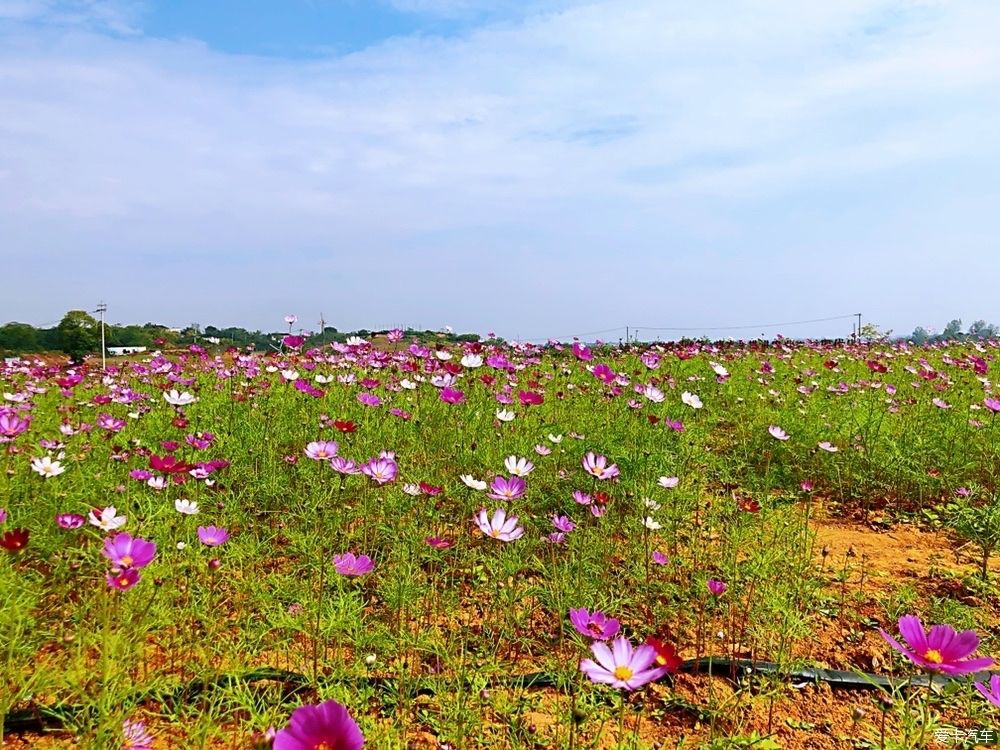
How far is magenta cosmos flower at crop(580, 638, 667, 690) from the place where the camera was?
3.31 ft

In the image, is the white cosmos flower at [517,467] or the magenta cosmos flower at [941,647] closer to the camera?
the magenta cosmos flower at [941,647]

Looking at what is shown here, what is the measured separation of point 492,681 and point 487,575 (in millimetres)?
683

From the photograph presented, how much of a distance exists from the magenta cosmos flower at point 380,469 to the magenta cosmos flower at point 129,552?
0.82 meters

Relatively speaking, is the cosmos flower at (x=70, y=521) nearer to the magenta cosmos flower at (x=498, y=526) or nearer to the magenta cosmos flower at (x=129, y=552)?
the magenta cosmos flower at (x=129, y=552)

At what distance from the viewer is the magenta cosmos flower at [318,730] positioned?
0.72m

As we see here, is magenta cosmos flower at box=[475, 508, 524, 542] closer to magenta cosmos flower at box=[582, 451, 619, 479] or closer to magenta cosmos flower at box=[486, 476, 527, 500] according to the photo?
magenta cosmos flower at box=[486, 476, 527, 500]

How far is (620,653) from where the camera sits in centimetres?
112

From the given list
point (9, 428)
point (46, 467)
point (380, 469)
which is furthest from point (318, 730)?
point (9, 428)

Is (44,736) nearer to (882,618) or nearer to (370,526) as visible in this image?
(370,526)

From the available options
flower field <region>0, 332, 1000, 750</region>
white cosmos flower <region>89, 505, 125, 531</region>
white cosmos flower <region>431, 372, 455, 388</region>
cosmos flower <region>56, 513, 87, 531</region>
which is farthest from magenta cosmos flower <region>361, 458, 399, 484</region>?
white cosmos flower <region>431, 372, 455, 388</region>

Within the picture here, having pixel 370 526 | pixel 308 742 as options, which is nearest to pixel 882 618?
pixel 370 526

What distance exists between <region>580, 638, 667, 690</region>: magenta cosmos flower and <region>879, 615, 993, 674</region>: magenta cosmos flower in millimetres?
359

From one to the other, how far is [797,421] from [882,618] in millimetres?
2000

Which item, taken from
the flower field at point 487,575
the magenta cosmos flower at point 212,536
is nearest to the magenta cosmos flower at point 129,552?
the flower field at point 487,575
